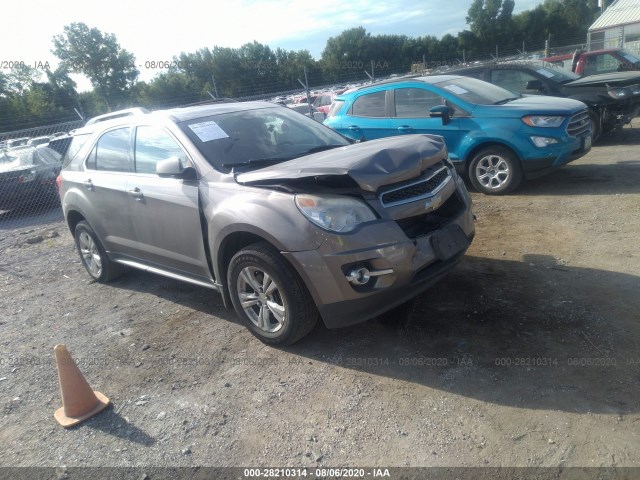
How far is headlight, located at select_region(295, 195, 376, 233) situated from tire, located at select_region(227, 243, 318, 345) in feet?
1.30

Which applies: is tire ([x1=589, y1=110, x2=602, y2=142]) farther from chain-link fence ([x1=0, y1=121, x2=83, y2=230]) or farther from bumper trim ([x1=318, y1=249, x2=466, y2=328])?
chain-link fence ([x1=0, y1=121, x2=83, y2=230])

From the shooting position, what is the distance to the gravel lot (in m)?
2.68

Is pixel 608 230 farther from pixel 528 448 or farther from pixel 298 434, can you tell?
pixel 298 434

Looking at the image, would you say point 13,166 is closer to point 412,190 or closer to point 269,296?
point 269,296

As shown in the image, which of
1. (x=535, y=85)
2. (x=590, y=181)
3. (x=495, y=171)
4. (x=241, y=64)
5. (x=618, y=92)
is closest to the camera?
(x=495, y=171)

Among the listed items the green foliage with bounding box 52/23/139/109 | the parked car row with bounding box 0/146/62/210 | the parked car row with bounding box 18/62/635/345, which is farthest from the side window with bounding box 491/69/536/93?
the green foliage with bounding box 52/23/139/109

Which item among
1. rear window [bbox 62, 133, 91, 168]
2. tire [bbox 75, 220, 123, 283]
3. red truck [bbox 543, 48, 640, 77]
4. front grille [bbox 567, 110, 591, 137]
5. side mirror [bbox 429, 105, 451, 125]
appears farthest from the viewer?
red truck [bbox 543, 48, 640, 77]

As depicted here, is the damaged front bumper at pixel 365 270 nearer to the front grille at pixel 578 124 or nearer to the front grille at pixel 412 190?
the front grille at pixel 412 190

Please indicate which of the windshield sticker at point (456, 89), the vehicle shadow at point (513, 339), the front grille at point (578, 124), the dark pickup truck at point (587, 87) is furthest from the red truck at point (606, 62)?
the vehicle shadow at point (513, 339)

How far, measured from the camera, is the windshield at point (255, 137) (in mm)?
4109

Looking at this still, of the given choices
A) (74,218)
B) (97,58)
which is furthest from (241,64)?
(74,218)

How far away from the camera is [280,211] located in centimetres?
340

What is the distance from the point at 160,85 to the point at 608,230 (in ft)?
82.6

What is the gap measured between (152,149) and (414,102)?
456 centimetres
